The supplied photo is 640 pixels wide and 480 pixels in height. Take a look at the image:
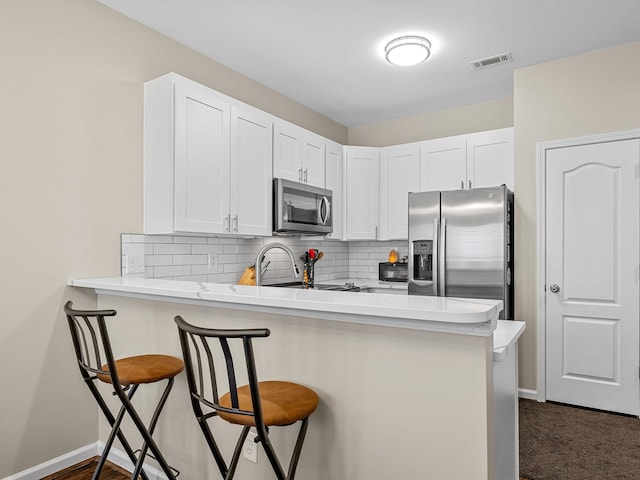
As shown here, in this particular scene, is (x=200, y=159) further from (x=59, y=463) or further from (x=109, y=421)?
(x=59, y=463)

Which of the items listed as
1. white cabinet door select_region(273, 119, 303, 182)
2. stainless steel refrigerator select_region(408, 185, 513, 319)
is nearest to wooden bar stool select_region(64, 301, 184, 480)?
white cabinet door select_region(273, 119, 303, 182)

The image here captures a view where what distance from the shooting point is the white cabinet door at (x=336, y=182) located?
4.14 metres

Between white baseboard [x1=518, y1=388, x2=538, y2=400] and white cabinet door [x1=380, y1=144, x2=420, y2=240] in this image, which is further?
white cabinet door [x1=380, y1=144, x2=420, y2=240]

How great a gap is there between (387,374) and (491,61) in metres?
2.90

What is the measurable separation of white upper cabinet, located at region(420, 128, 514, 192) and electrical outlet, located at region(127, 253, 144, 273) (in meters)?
2.75

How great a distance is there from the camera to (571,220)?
3273 mm

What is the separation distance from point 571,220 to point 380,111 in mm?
2197

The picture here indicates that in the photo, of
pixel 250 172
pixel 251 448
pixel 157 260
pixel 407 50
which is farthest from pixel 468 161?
pixel 251 448

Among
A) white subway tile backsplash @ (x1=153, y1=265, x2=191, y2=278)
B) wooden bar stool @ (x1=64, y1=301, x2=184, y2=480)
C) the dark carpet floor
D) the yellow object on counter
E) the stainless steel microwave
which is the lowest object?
the dark carpet floor

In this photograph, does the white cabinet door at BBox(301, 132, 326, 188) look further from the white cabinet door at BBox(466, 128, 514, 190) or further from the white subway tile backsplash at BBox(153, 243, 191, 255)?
the white cabinet door at BBox(466, 128, 514, 190)

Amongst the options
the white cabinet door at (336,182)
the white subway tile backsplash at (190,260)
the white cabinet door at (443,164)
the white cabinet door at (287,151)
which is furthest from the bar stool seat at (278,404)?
the white cabinet door at (443,164)

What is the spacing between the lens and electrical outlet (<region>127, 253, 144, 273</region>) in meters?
2.66

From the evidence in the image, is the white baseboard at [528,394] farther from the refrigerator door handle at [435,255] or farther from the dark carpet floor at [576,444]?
the refrigerator door handle at [435,255]

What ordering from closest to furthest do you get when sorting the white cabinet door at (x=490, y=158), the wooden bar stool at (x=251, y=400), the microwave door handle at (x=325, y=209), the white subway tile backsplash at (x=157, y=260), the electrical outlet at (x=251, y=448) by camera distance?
the wooden bar stool at (x=251, y=400)
the electrical outlet at (x=251, y=448)
the white subway tile backsplash at (x=157, y=260)
the white cabinet door at (x=490, y=158)
the microwave door handle at (x=325, y=209)
